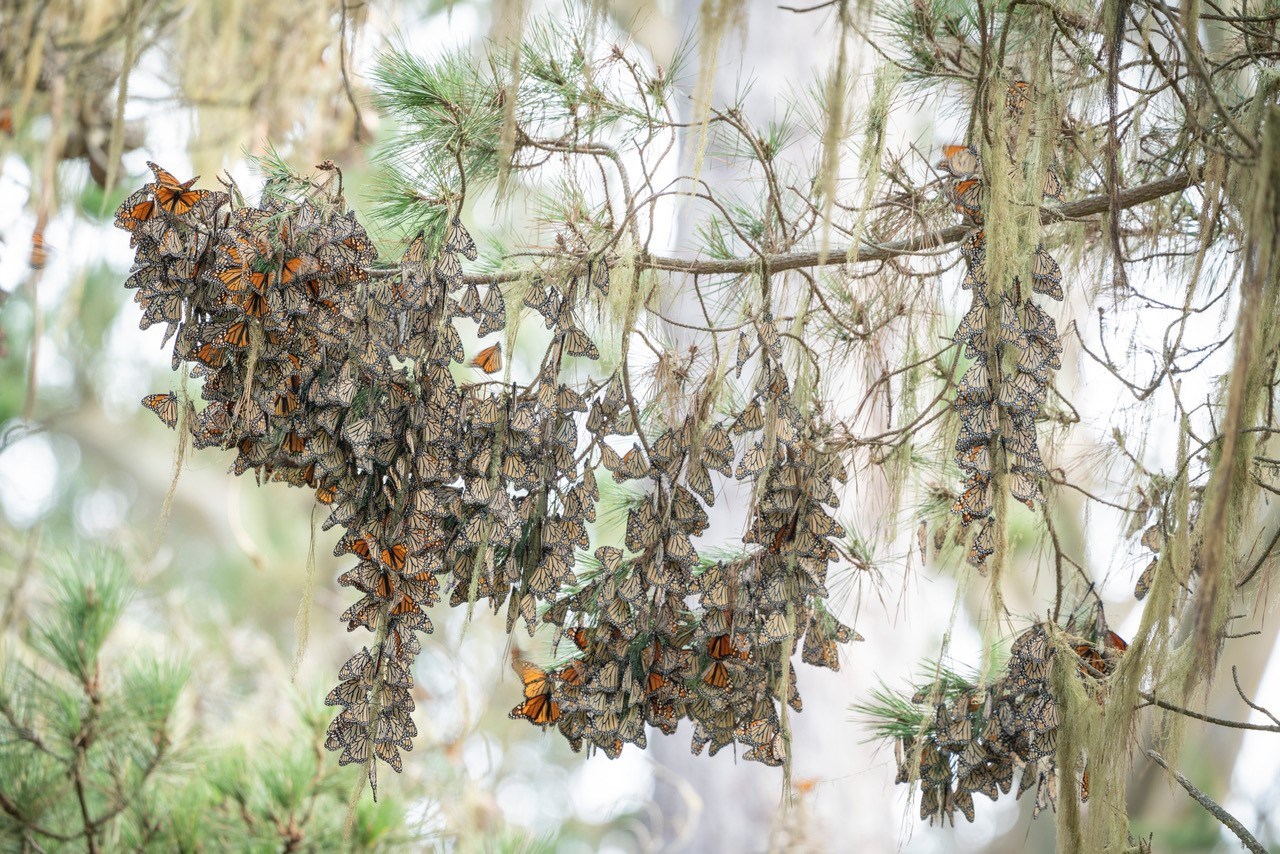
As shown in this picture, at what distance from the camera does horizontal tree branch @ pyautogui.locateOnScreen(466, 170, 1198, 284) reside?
3.92 feet

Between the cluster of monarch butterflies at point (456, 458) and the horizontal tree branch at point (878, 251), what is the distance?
0.27 feet

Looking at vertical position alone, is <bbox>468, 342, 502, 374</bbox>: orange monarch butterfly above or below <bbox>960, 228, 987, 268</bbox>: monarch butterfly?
below

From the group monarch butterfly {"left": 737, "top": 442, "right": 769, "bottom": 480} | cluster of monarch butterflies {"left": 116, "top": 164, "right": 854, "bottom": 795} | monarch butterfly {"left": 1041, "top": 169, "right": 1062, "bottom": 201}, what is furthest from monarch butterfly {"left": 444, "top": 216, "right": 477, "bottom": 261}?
monarch butterfly {"left": 1041, "top": 169, "right": 1062, "bottom": 201}

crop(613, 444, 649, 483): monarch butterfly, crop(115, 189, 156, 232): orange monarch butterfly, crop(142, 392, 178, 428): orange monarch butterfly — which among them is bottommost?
crop(613, 444, 649, 483): monarch butterfly

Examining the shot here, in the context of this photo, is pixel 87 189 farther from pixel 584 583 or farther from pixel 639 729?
pixel 639 729

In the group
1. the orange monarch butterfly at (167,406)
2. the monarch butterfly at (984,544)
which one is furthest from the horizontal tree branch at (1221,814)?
the orange monarch butterfly at (167,406)

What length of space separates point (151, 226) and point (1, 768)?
3.50ft

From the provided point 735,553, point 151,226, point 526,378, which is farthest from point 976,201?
point 526,378

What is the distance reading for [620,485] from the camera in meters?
1.35

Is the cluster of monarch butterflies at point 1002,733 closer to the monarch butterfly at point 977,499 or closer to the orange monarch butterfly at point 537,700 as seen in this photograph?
the monarch butterfly at point 977,499

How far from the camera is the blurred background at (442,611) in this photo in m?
1.42

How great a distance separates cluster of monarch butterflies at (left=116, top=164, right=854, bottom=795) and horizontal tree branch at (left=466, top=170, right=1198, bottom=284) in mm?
81

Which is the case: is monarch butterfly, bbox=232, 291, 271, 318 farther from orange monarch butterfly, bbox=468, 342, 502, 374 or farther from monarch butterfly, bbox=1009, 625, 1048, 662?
monarch butterfly, bbox=1009, 625, 1048, 662

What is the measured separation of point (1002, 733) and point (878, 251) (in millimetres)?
520
